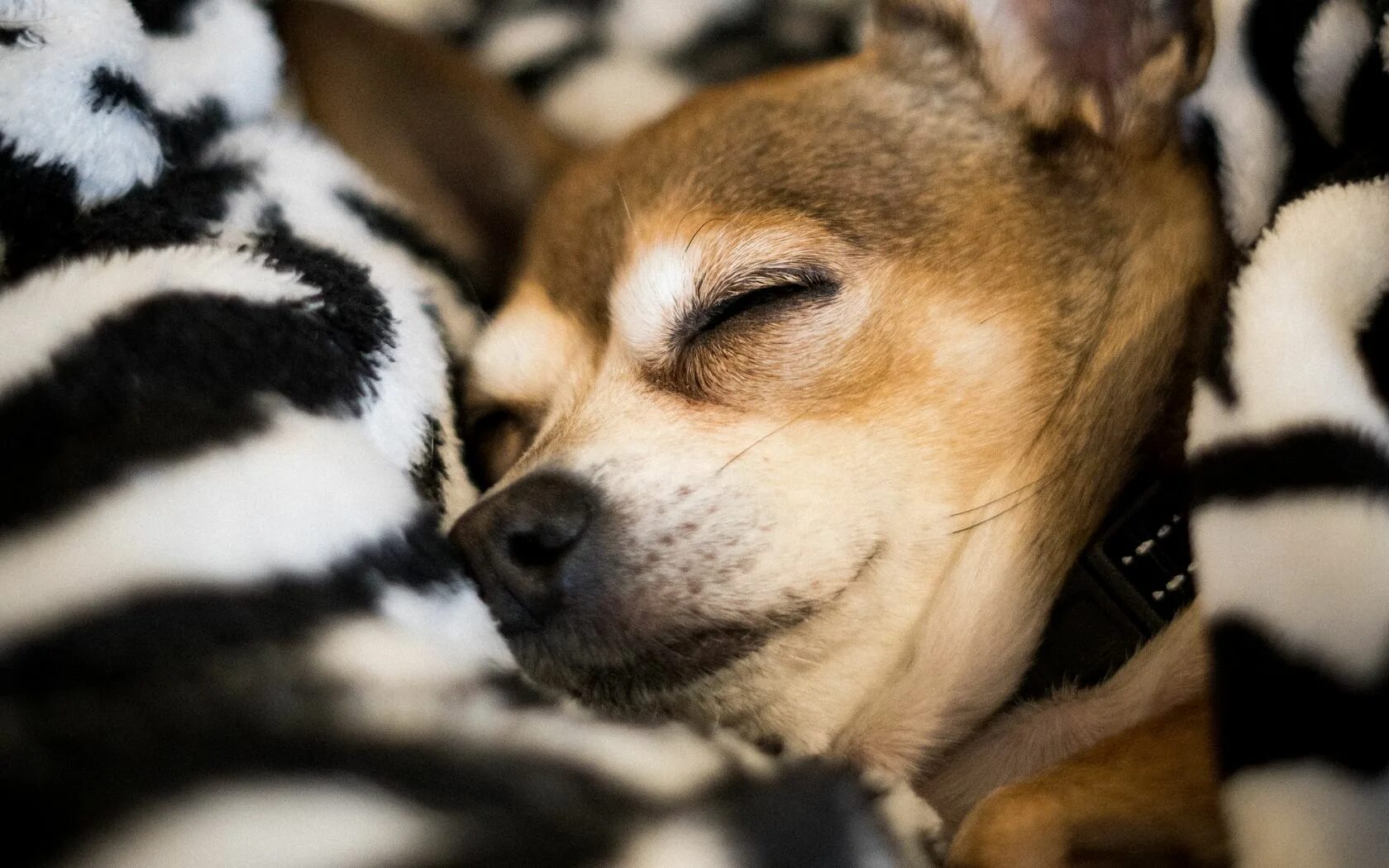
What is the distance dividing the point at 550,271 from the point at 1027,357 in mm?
655

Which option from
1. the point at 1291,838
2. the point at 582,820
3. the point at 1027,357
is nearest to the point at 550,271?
the point at 1027,357

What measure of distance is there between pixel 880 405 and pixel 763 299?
0.19m

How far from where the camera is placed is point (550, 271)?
1380 millimetres

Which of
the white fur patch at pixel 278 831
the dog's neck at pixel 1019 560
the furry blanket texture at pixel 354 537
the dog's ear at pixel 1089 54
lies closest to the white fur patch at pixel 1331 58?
the furry blanket texture at pixel 354 537

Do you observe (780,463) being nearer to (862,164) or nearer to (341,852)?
(862,164)

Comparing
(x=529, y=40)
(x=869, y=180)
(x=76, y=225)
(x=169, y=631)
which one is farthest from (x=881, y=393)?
(x=529, y=40)

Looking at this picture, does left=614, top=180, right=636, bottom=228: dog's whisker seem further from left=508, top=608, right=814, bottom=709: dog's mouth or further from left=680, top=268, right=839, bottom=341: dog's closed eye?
left=508, top=608, right=814, bottom=709: dog's mouth

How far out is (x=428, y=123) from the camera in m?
1.57

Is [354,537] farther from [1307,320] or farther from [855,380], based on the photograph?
[1307,320]

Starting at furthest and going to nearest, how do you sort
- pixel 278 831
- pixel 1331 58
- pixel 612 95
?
pixel 612 95, pixel 1331 58, pixel 278 831

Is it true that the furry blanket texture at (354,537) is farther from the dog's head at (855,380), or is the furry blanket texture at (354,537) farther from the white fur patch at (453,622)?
the dog's head at (855,380)

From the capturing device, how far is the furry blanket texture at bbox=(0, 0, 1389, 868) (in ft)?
1.79

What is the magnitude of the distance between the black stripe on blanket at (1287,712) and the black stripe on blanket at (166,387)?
0.72 m

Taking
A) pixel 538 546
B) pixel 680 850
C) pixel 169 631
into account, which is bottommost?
pixel 538 546
